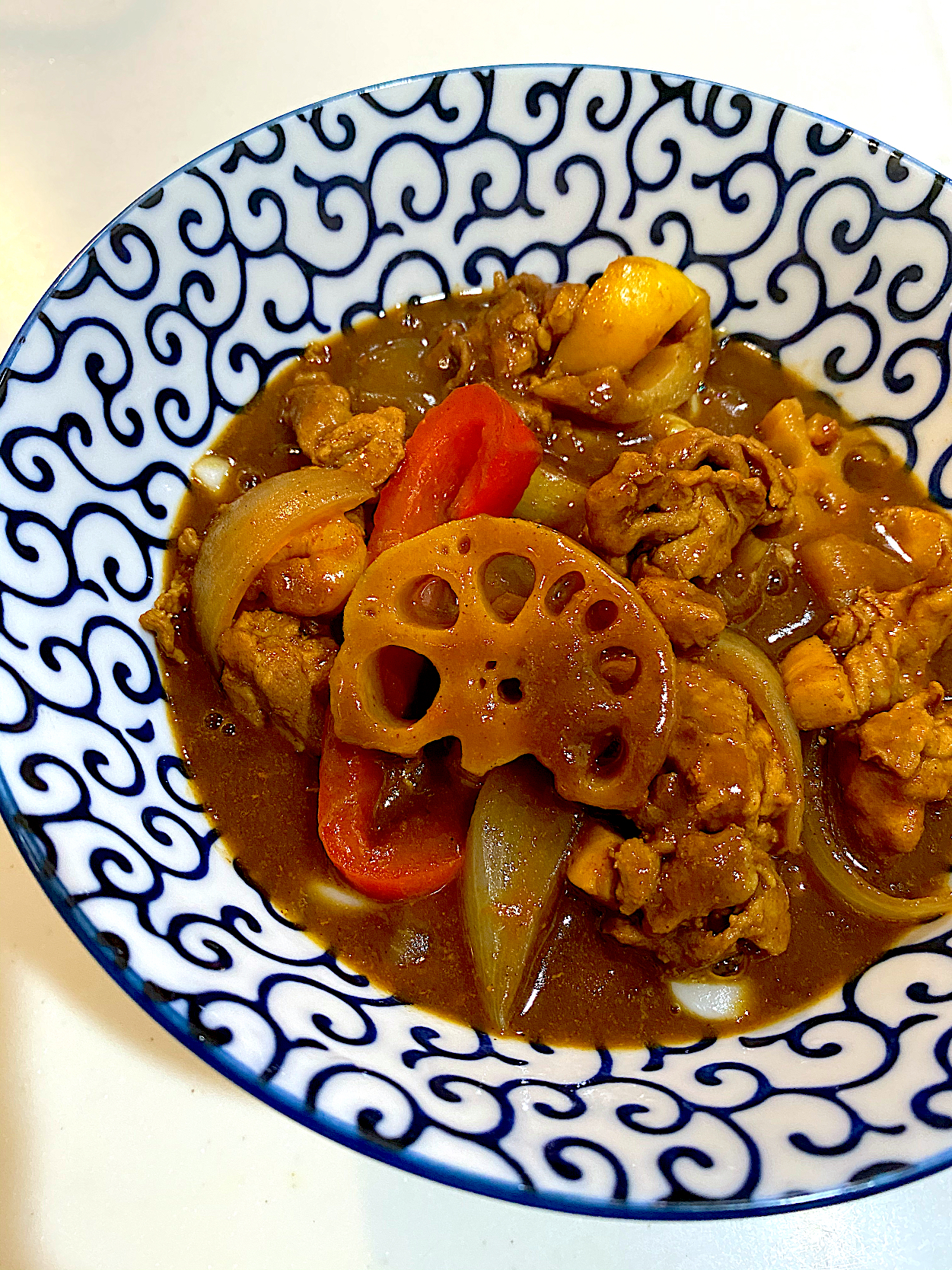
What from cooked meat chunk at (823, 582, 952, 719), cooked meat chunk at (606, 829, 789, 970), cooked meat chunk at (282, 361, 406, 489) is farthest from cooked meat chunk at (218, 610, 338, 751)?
cooked meat chunk at (823, 582, 952, 719)

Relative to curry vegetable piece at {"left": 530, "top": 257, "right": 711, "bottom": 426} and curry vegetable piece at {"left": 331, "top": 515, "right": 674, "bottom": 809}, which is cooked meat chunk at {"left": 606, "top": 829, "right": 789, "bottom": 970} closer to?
curry vegetable piece at {"left": 331, "top": 515, "right": 674, "bottom": 809}

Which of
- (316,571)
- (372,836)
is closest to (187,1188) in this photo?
(372,836)

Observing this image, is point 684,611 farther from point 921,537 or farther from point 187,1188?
point 187,1188

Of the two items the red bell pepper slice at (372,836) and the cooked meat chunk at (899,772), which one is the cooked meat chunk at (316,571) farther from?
the cooked meat chunk at (899,772)

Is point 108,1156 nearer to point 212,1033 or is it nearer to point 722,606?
point 212,1033

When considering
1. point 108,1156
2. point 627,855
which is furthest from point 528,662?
point 108,1156

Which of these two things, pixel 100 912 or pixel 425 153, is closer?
pixel 100 912

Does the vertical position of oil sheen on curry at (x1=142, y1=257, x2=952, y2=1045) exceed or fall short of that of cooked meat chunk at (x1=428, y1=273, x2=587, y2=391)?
it falls short

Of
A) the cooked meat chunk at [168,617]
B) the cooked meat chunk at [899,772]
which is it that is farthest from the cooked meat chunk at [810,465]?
the cooked meat chunk at [168,617]
